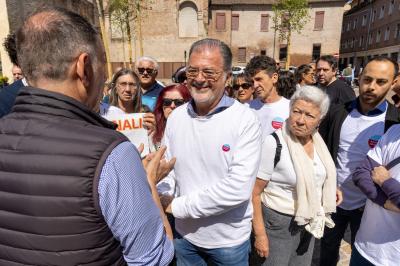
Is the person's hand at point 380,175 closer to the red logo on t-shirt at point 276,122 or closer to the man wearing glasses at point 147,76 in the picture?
the red logo on t-shirt at point 276,122

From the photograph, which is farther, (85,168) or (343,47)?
(343,47)

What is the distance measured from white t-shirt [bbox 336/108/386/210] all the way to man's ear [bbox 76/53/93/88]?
2.74 metres

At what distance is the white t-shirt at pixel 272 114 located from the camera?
3400 mm

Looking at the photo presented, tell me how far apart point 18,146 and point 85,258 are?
1.68ft

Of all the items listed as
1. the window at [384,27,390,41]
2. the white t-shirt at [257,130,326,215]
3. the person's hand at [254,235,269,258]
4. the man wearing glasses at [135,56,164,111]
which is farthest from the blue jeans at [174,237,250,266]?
the window at [384,27,390,41]

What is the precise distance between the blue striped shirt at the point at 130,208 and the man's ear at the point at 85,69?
322mm

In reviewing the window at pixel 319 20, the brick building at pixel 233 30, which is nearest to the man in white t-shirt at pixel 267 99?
the brick building at pixel 233 30

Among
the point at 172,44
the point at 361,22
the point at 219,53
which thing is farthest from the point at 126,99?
the point at 361,22

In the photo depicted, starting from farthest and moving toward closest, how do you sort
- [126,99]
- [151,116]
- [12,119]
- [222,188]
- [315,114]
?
[126,99] < [151,116] < [315,114] < [222,188] < [12,119]

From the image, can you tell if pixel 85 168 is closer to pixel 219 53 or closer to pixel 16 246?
pixel 16 246

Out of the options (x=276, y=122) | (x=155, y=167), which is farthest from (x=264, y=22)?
(x=155, y=167)

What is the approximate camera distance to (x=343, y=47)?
166ft

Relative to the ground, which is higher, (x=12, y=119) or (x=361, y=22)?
(x=361, y=22)

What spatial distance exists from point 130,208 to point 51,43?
2.37 feet
